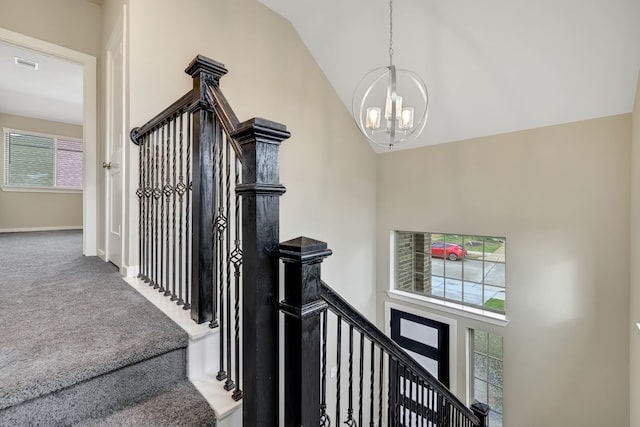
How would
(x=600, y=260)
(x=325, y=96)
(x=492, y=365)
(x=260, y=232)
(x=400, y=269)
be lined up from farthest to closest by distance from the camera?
(x=400, y=269)
(x=325, y=96)
(x=492, y=365)
(x=600, y=260)
(x=260, y=232)

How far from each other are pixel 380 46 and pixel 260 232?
3309 mm

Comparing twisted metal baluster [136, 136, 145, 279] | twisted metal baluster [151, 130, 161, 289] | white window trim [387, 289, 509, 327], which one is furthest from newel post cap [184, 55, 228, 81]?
white window trim [387, 289, 509, 327]

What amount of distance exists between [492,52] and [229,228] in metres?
3.19

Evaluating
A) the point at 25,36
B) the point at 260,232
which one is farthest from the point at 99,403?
the point at 25,36

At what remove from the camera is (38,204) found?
5.07 m

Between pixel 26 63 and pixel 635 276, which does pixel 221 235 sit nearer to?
pixel 635 276

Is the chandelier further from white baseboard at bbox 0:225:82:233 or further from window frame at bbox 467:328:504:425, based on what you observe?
white baseboard at bbox 0:225:82:233

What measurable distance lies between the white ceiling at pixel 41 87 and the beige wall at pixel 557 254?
4.82 m

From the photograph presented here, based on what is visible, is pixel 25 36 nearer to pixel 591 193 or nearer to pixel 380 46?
pixel 380 46

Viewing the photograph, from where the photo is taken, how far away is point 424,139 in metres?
4.08

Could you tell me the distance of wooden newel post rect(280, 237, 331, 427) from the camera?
2.67 ft

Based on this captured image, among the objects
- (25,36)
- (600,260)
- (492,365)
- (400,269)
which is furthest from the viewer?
(400,269)

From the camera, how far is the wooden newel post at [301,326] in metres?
0.81

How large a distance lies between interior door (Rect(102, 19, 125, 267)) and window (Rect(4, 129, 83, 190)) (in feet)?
12.9
